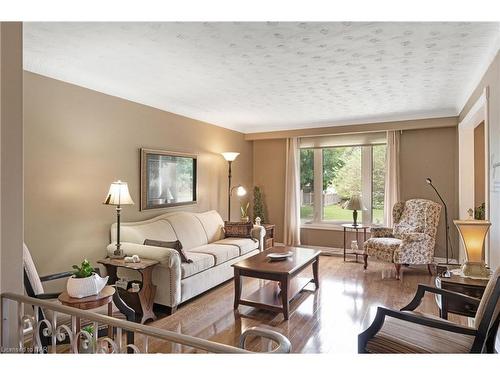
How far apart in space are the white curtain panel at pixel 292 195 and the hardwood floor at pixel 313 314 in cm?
176

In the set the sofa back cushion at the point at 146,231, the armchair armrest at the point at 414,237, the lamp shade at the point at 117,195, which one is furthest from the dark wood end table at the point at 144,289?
the armchair armrest at the point at 414,237

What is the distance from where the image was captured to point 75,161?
131 inches

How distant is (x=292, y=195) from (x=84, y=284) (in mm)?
4696

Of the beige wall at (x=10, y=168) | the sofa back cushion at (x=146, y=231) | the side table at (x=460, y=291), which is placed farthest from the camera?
the sofa back cushion at (x=146, y=231)

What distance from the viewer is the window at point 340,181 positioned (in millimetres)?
5844

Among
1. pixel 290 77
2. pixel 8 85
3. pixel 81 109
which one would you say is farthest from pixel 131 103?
pixel 8 85

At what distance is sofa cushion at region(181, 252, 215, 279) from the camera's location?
11.3 ft

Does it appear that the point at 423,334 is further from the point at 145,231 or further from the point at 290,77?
the point at 145,231

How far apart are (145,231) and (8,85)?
2.57m

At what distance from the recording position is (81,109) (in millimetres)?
3396

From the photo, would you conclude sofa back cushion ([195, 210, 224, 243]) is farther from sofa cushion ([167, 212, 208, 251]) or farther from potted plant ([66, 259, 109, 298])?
potted plant ([66, 259, 109, 298])

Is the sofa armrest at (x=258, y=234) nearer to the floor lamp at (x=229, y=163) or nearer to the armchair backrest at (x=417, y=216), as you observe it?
the floor lamp at (x=229, y=163)

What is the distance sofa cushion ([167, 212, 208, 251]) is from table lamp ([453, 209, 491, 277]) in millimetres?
3144

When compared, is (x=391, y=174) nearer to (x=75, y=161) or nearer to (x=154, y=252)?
(x=154, y=252)
